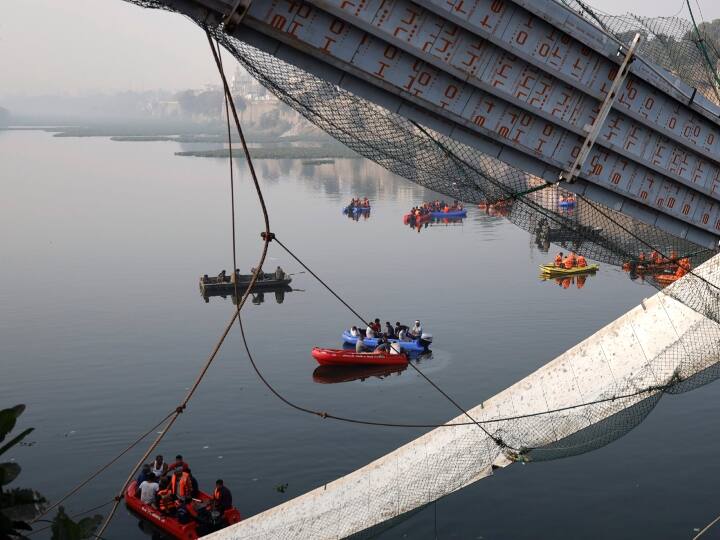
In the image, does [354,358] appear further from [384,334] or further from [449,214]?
[449,214]

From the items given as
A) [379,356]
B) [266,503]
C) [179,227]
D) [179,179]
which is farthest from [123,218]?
[266,503]

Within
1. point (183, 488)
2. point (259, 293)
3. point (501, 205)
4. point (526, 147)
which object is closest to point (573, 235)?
point (501, 205)

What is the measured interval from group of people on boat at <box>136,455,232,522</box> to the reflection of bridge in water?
14.9 feet

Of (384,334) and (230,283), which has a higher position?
(384,334)

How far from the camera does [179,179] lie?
141250 mm

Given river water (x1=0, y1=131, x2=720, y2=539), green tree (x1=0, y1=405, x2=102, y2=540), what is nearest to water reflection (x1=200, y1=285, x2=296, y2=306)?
river water (x1=0, y1=131, x2=720, y2=539)

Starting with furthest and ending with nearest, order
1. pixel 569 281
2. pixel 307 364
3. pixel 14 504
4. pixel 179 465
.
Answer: pixel 569 281
pixel 307 364
pixel 179 465
pixel 14 504

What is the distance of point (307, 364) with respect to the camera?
1686 inches

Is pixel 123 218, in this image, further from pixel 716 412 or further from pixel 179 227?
pixel 716 412

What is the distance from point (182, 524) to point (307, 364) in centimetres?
1782

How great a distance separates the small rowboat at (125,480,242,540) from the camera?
2503 centimetres

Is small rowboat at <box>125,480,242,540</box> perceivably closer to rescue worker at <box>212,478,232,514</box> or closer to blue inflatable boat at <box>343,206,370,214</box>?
rescue worker at <box>212,478,232,514</box>

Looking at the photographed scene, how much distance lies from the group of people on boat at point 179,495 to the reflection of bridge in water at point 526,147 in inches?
179

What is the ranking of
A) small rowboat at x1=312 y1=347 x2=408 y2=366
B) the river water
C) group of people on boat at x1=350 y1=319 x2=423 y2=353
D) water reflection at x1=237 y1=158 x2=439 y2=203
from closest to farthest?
the river water < small rowboat at x1=312 y1=347 x2=408 y2=366 < group of people on boat at x1=350 y1=319 x2=423 y2=353 < water reflection at x1=237 y1=158 x2=439 y2=203
